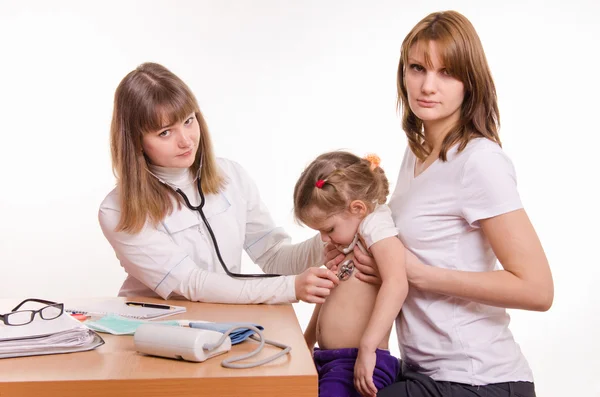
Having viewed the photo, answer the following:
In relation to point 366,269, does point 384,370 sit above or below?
below

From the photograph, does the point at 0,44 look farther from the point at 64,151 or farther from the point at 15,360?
the point at 15,360

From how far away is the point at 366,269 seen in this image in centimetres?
183

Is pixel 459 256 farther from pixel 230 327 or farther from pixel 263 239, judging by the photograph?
pixel 263 239

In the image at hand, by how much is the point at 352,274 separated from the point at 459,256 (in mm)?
292

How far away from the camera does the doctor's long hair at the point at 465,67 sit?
1673 mm

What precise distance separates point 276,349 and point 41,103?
282cm

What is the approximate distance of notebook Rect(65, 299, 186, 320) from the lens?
70.5 inches

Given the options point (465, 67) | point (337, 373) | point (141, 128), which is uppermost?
point (465, 67)

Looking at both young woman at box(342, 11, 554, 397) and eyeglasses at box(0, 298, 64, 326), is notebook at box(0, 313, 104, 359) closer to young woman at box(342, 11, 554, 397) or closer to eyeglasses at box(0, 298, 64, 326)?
eyeglasses at box(0, 298, 64, 326)

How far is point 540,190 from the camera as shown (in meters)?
4.02

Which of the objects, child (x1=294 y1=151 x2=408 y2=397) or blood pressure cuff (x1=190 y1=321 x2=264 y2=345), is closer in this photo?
blood pressure cuff (x1=190 y1=321 x2=264 y2=345)

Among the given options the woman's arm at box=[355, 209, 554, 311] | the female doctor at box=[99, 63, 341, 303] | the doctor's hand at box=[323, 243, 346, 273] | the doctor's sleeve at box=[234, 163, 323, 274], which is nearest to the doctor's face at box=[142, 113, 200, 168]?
the female doctor at box=[99, 63, 341, 303]

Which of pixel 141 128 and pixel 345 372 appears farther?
pixel 141 128

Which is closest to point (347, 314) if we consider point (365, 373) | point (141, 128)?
point (365, 373)
